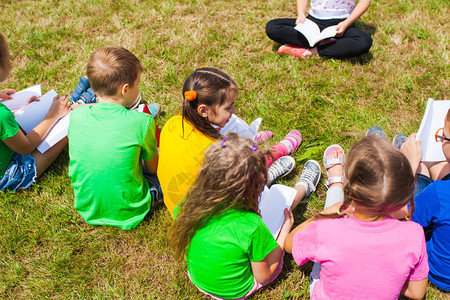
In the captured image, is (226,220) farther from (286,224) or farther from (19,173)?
(19,173)

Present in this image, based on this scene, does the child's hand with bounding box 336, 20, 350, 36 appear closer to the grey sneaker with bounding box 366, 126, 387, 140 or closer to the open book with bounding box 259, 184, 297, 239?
the grey sneaker with bounding box 366, 126, 387, 140

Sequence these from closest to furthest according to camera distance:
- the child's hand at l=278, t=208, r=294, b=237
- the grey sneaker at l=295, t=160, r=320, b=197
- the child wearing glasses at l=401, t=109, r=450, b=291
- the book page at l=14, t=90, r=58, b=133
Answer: the child wearing glasses at l=401, t=109, r=450, b=291, the child's hand at l=278, t=208, r=294, b=237, the grey sneaker at l=295, t=160, r=320, b=197, the book page at l=14, t=90, r=58, b=133

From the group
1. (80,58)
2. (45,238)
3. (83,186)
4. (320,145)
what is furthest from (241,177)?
(80,58)

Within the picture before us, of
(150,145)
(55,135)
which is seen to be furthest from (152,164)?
(55,135)

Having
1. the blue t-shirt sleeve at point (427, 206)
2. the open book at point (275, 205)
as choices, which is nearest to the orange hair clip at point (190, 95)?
the open book at point (275, 205)

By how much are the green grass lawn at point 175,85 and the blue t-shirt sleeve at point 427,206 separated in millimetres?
569

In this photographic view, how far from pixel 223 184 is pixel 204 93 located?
0.80 metres

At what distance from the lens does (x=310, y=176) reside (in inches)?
113

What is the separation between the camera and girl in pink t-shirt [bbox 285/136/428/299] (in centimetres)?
Result: 172

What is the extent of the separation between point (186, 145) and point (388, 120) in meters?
2.15

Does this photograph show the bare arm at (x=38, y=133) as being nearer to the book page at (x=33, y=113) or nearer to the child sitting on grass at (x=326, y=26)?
the book page at (x=33, y=113)

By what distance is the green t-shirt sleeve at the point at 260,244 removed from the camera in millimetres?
1884

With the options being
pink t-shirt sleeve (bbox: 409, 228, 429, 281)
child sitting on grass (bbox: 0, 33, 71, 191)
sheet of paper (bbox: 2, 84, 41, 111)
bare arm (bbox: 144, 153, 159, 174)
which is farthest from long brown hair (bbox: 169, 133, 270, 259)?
sheet of paper (bbox: 2, 84, 41, 111)

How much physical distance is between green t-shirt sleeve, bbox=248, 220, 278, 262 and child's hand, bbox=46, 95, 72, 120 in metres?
2.20
